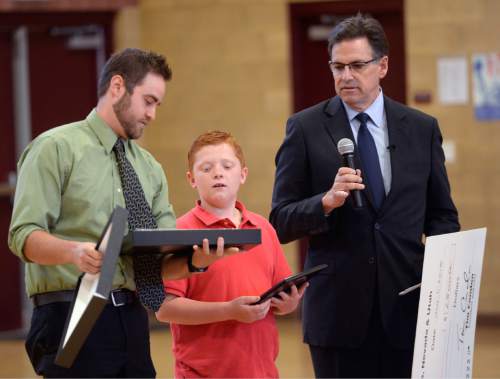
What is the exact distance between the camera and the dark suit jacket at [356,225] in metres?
3.18

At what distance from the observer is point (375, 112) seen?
131 inches

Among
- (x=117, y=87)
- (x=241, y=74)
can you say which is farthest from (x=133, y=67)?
(x=241, y=74)

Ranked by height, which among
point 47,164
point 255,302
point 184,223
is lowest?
point 255,302

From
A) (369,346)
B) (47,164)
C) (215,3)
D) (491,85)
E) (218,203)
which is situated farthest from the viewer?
(215,3)

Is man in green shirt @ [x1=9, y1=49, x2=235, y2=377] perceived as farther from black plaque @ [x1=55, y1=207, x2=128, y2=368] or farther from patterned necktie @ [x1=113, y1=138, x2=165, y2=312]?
black plaque @ [x1=55, y1=207, x2=128, y2=368]

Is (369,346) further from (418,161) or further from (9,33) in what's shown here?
(9,33)

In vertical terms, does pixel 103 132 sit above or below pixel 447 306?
above

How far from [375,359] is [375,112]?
2.66 feet

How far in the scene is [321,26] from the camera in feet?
25.7

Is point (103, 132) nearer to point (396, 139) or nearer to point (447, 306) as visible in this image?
point (396, 139)

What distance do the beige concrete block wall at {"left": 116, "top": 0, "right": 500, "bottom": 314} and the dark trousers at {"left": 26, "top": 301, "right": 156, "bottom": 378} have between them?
4.88 metres

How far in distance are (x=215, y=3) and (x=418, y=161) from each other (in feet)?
15.7

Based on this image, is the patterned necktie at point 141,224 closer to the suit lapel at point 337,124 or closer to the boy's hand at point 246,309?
the boy's hand at point 246,309

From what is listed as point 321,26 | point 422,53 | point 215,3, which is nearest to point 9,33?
point 215,3
